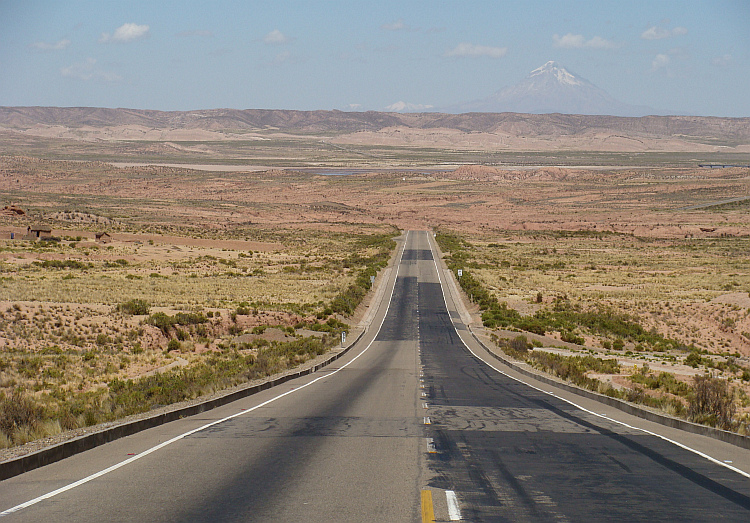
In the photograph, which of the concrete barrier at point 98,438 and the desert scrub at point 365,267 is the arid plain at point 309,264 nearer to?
the desert scrub at point 365,267

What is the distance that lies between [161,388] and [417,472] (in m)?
11.0

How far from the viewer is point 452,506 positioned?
27.4 feet

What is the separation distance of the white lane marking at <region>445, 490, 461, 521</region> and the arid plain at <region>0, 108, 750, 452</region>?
278 inches

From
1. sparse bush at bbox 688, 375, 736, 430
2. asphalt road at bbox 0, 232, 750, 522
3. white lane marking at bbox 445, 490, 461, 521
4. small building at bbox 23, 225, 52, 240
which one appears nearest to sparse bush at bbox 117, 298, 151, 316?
asphalt road at bbox 0, 232, 750, 522

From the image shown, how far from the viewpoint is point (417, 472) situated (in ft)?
33.1

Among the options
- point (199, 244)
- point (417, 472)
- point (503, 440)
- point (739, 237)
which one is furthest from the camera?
point (739, 237)

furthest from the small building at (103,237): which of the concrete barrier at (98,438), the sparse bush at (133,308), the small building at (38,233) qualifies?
the concrete barrier at (98,438)

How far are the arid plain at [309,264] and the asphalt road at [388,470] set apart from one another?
2919 millimetres

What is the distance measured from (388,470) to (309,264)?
66821 millimetres

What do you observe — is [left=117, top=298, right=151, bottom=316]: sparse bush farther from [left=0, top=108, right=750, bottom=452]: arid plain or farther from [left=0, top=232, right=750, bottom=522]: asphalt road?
[left=0, top=232, right=750, bottom=522]: asphalt road

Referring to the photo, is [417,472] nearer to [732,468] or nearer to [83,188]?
[732,468]

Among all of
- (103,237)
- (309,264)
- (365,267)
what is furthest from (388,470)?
(103,237)

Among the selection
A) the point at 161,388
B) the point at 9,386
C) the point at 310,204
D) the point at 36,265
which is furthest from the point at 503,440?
the point at 310,204

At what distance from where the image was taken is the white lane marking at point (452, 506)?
7923 mm
